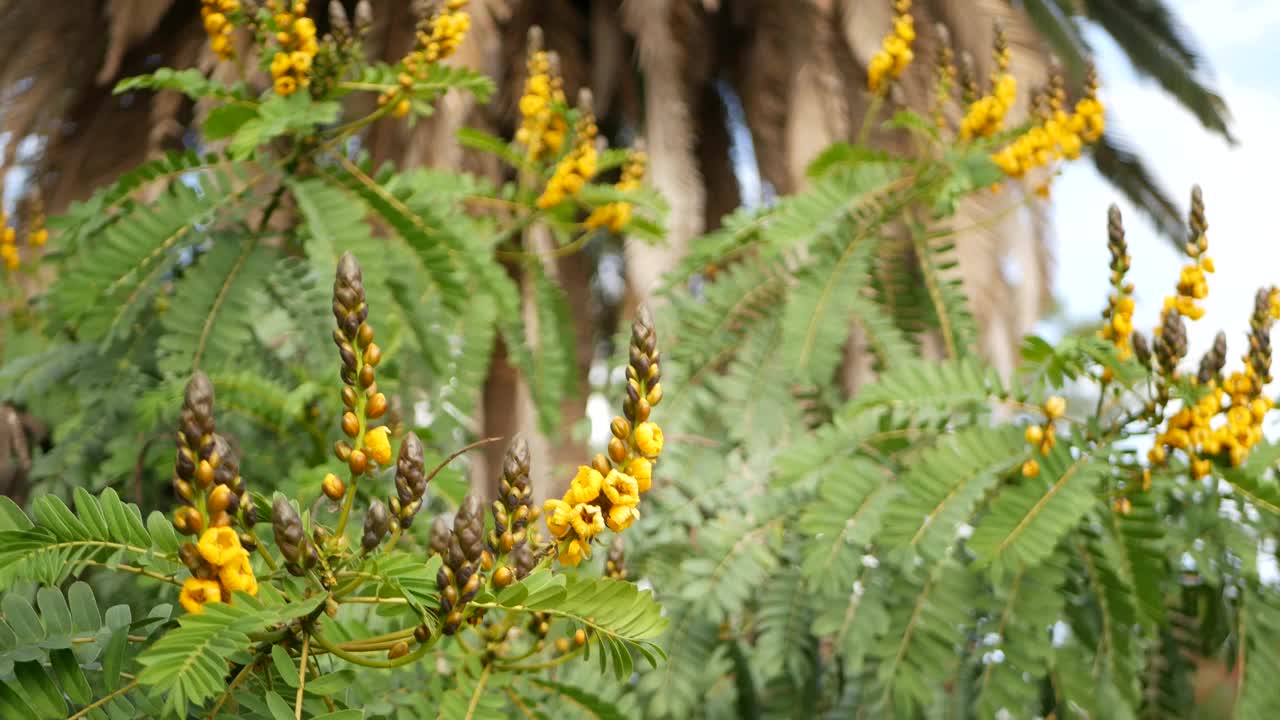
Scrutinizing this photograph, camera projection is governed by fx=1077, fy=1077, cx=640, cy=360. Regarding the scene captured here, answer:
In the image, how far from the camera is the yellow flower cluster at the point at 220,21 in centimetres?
161

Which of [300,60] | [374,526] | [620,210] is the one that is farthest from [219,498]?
[620,210]

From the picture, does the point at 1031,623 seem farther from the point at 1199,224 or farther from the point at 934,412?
the point at 1199,224

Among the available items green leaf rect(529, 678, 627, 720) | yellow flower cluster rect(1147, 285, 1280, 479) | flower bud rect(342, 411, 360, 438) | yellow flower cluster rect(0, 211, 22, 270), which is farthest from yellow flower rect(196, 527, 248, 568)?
yellow flower cluster rect(0, 211, 22, 270)

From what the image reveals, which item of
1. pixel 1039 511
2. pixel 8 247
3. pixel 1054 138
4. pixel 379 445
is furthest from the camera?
pixel 8 247

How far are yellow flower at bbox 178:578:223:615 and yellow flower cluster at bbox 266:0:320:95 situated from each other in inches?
37.3

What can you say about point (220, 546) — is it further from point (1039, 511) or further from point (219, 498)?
point (1039, 511)

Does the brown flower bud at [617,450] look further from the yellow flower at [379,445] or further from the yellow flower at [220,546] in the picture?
the yellow flower at [220,546]

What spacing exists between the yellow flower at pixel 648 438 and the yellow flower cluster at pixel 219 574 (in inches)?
11.7

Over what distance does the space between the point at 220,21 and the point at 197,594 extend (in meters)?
1.12

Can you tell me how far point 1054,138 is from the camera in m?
1.97

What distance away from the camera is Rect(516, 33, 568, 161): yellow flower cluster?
2.08 meters

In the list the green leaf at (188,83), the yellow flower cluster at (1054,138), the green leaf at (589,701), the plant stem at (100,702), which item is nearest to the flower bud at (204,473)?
the plant stem at (100,702)

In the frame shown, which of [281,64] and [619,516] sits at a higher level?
[281,64]

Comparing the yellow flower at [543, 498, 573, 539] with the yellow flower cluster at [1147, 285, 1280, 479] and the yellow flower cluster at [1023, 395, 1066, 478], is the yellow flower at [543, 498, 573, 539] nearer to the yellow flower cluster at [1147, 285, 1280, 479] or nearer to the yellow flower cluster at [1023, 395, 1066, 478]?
the yellow flower cluster at [1023, 395, 1066, 478]
